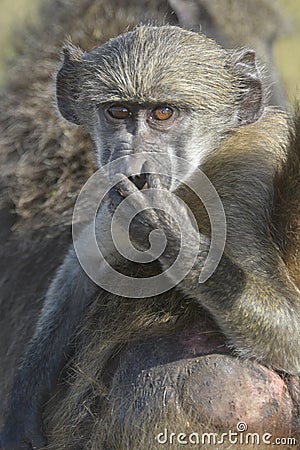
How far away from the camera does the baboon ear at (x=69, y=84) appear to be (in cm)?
267

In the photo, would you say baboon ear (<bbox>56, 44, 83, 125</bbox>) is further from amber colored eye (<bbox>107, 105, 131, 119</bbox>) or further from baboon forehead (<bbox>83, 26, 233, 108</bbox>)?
amber colored eye (<bbox>107, 105, 131, 119</bbox>)

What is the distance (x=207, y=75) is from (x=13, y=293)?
43.3 inches

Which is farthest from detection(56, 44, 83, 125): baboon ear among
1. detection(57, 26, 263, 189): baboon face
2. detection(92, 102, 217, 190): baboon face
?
detection(92, 102, 217, 190): baboon face

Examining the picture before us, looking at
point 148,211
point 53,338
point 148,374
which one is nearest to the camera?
point 148,211

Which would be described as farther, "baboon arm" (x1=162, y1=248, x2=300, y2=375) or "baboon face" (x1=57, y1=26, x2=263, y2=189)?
"baboon face" (x1=57, y1=26, x2=263, y2=189)

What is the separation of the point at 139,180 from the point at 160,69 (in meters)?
0.42

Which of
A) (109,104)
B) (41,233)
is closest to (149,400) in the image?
(109,104)

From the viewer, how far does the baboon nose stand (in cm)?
210

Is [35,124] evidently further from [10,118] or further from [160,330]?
[160,330]

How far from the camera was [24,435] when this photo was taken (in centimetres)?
249

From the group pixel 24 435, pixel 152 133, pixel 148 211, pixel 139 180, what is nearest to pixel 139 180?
pixel 139 180

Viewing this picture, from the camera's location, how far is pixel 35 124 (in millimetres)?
3117

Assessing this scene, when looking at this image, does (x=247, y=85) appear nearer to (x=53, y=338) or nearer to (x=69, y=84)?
(x=69, y=84)

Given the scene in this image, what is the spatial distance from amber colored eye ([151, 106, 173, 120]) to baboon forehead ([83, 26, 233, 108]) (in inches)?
1.2
